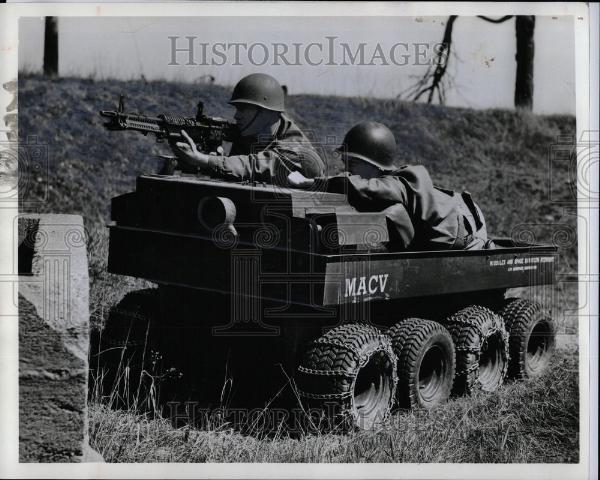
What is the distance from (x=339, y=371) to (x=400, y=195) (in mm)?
1479

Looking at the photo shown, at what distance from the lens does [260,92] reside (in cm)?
664

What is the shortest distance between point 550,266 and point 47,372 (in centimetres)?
450

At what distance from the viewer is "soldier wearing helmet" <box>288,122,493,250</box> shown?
6.29 m

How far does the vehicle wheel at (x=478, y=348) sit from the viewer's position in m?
6.91

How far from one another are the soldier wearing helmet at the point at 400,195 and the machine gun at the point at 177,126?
86cm

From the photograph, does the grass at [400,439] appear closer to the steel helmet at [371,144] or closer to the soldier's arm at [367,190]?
the soldier's arm at [367,190]

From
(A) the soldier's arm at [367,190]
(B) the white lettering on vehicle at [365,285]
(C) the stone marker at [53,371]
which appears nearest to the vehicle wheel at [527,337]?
(A) the soldier's arm at [367,190]

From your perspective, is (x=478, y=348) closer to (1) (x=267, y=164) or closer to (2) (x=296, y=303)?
(2) (x=296, y=303)

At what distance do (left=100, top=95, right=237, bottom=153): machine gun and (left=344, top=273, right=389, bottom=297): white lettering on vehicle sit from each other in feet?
5.92

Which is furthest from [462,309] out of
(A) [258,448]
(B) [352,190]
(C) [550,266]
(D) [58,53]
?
(D) [58,53]

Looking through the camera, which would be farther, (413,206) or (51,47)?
(51,47)

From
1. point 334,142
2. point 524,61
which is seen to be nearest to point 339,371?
point 524,61

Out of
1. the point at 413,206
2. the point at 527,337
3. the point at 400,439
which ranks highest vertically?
the point at 413,206

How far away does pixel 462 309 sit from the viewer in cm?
718
